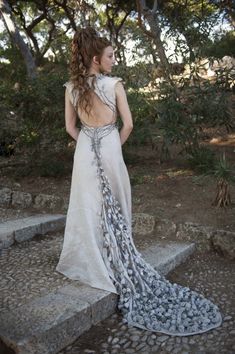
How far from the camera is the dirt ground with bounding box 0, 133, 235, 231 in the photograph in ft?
13.0

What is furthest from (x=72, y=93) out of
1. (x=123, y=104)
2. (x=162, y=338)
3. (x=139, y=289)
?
(x=162, y=338)

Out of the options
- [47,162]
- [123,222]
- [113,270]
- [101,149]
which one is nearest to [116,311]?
[113,270]

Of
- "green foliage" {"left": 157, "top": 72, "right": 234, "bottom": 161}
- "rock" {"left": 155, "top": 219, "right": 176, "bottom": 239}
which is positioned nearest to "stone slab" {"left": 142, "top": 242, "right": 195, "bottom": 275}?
"rock" {"left": 155, "top": 219, "right": 176, "bottom": 239}

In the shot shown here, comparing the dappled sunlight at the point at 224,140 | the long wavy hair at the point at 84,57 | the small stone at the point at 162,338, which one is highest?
the long wavy hair at the point at 84,57

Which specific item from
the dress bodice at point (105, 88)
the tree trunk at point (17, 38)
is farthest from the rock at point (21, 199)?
the tree trunk at point (17, 38)

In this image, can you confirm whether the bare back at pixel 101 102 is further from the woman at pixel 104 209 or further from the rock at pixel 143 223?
the rock at pixel 143 223

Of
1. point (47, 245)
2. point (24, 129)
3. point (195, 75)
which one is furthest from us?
point (24, 129)

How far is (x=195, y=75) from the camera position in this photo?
489cm

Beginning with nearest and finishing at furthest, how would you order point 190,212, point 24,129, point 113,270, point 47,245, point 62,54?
point 113,270, point 47,245, point 190,212, point 24,129, point 62,54

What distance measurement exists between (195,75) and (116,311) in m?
3.22

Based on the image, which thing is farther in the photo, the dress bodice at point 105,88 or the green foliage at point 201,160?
the green foliage at point 201,160

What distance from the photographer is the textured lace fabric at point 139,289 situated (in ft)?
8.28

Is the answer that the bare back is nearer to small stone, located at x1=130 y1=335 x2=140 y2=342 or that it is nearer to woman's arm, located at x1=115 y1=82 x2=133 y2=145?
woman's arm, located at x1=115 y1=82 x2=133 y2=145

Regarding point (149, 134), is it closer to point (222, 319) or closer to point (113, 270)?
point (113, 270)
